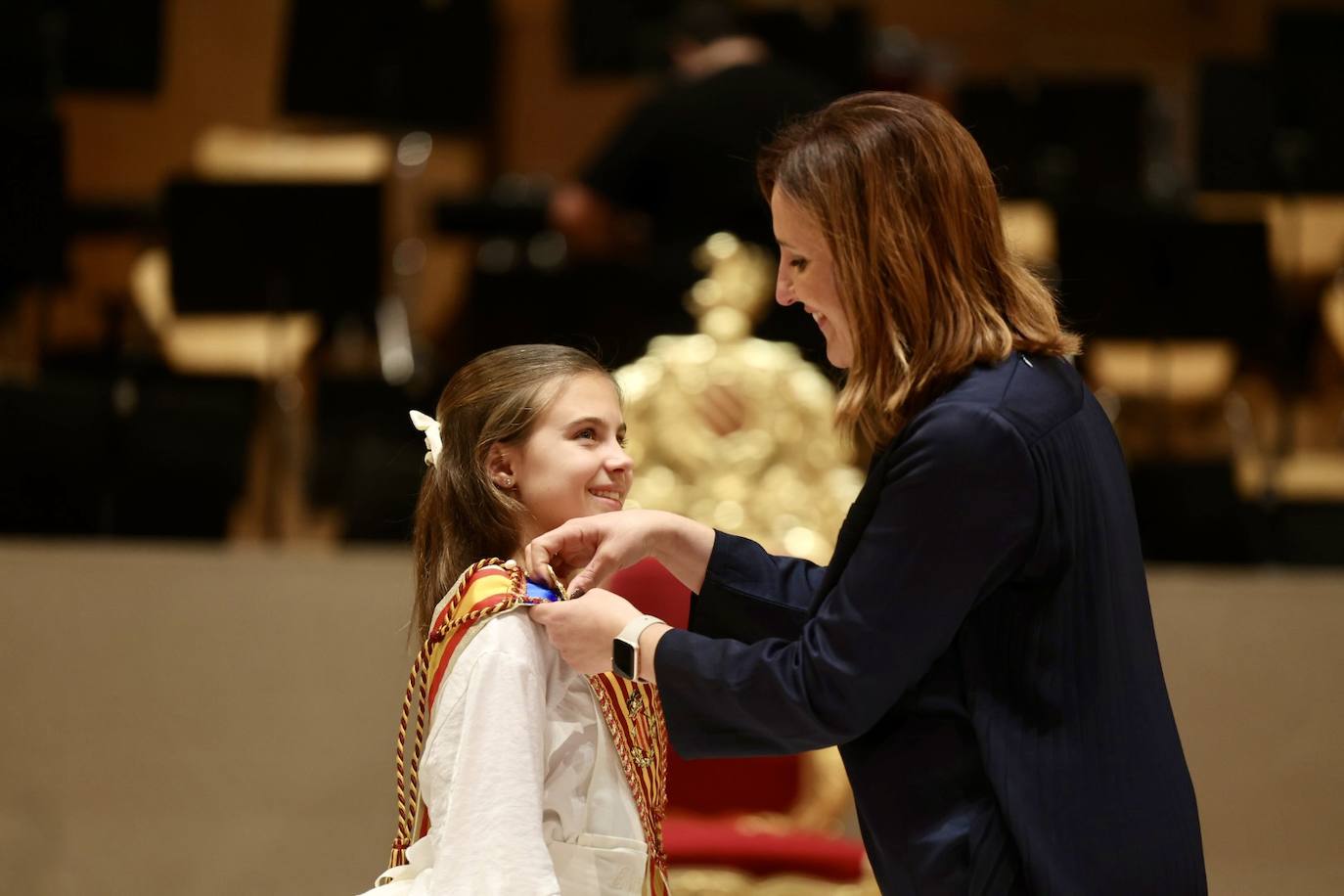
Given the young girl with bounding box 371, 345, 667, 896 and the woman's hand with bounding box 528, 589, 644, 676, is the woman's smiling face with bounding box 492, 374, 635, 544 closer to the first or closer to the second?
the young girl with bounding box 371, 345, 667, 896

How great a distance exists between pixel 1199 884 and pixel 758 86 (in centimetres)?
264

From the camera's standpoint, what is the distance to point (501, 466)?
1786 mm

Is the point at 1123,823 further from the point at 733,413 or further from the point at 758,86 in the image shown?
the point at 758,86

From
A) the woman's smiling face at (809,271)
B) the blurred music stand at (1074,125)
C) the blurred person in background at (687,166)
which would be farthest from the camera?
the blurred music stand at (1074,125)

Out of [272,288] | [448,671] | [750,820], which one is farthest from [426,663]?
[272,288]

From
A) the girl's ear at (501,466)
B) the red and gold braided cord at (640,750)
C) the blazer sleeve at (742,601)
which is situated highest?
the girl's ear at (501,466)

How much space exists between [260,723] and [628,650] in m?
1.76

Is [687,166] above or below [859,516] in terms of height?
above

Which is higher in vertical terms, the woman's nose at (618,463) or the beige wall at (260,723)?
the woman's nose at (618,463)

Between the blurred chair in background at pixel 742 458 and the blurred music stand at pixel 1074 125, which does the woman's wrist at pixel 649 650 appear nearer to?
the blurred chair in background at pixel 742 458

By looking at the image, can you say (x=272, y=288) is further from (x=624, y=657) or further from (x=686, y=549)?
(x=624, y=657)

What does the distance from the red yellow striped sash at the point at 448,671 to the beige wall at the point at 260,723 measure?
1.44 m

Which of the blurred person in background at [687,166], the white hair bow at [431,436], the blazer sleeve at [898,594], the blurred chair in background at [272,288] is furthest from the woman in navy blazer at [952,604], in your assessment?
the blurred chair in background at [272,288]

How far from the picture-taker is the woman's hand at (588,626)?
1565 mm
